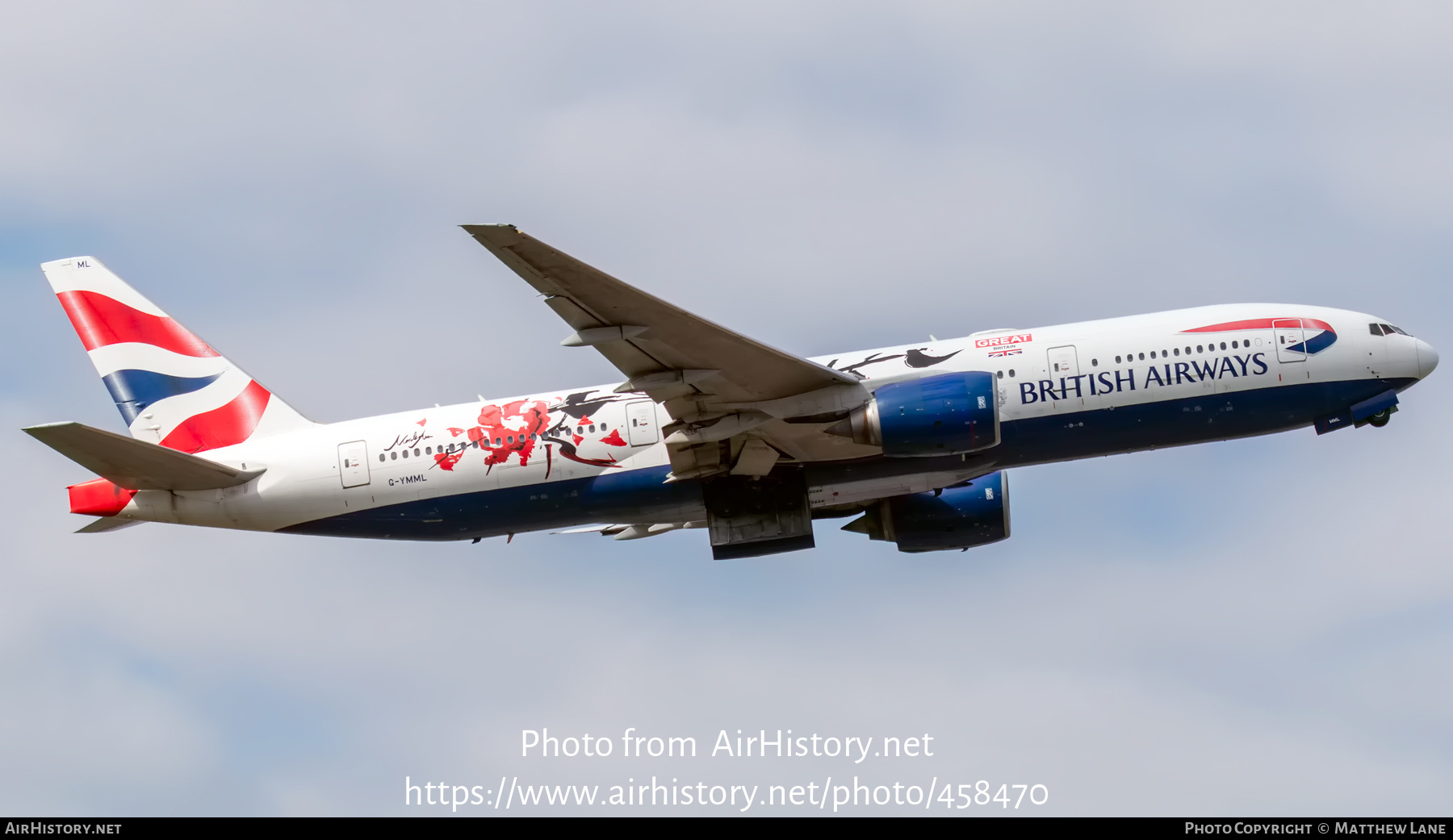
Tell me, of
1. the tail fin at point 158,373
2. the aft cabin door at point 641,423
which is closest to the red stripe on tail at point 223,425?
the tail fin at point 158,373

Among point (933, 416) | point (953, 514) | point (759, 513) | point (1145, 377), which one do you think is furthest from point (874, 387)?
point (953, 514)

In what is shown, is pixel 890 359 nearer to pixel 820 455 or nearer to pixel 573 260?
pixel 820 455

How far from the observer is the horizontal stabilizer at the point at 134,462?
32844 millimetres

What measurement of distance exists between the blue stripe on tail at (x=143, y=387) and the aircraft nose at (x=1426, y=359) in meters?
31.0

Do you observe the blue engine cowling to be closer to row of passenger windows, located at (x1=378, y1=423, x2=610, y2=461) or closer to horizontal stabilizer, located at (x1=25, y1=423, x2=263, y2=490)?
row of passenger windows, located at (x1=378, y1=423, x2=610, y2=461)

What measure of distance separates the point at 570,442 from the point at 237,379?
1011cm

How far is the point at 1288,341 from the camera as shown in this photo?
116 ft

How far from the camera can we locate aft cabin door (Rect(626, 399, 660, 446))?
3569cm

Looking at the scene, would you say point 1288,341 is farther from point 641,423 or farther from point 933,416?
point 641,423

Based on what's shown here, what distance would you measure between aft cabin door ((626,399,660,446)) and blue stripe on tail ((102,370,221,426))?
12039mm

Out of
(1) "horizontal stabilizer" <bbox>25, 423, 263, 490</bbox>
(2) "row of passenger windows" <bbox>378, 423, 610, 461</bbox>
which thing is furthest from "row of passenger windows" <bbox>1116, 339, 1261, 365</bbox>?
(1) "horizontal stabilizer" <bbox>25, 423, 263, 490</bbox>

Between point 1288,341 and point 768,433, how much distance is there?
12.8 metres

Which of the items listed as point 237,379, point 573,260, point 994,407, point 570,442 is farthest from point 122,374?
point 994,407

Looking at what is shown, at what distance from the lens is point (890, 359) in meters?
35.7
